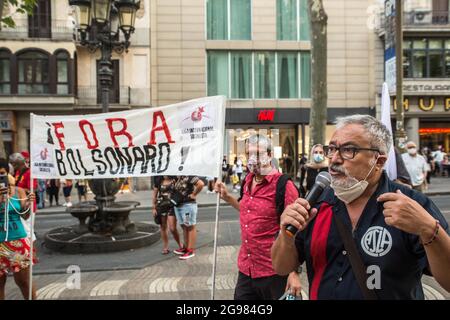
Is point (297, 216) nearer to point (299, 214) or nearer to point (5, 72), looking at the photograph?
point (299, 214)

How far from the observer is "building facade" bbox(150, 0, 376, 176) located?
84.2 feet

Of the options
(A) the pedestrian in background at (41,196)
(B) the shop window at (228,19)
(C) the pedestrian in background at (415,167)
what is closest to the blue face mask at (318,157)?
(C) the pedestrian in background at (415,167)

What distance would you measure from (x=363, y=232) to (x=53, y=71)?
25240mm

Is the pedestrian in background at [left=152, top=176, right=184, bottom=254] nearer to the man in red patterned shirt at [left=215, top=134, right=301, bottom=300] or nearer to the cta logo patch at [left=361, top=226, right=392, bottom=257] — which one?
the man in red patterned shirt at [left=215, top=134, right=301, bottom=300]

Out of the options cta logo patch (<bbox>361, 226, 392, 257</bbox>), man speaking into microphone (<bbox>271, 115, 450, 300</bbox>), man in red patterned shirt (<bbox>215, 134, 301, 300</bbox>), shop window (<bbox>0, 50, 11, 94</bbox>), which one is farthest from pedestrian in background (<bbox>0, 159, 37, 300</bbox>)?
shop window (<bbox>0, 50, 11, 94</bbox>)

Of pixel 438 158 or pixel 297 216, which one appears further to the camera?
pixel 438 158

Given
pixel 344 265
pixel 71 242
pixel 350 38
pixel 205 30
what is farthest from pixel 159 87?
pixel 344 265

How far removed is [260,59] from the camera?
26.4 m

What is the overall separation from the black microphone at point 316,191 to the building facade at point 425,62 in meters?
26.2

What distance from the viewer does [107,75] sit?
9.30 meters

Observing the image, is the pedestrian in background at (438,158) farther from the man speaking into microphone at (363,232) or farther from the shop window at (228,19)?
the man speaking into microphone at (363,232)

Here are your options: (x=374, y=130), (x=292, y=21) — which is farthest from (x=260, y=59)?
(x=374, y=130)

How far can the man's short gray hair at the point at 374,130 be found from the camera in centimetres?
220

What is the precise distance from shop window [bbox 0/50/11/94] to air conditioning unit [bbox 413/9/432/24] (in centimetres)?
2452
